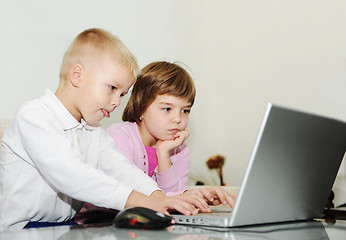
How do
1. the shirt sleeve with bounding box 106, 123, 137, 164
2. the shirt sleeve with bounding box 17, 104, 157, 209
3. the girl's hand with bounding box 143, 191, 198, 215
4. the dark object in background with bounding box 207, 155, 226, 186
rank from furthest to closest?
the dark object in background with bounding box 207, 155, 226, 186, the shirt sleeve with bounding box 106, 123, 137, 164, the shirt sleeve with bounding box 17, 104, 157, 209, the girl's hand with bounding box 143, 191, 198, 215

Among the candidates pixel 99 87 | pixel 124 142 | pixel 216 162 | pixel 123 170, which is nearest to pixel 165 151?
pixel 124 142

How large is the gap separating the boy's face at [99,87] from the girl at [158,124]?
33cm

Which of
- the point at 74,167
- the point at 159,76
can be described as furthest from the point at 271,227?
the point at 159,76

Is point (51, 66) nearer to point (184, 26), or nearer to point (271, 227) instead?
point (184, 26)

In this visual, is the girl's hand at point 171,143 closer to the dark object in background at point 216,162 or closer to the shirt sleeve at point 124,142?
the shirt sleeve at point 124,142

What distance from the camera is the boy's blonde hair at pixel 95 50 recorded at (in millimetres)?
1117

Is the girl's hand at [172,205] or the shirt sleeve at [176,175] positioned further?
the shirt sleeve at [176,175]

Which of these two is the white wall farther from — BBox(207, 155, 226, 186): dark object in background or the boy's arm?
the boy's arm

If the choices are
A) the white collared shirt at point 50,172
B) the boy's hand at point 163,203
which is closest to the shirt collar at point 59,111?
the white collared shirt at point 50,172

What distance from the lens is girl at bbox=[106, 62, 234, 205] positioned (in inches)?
56.3

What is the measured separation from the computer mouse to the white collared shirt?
8.8 inches

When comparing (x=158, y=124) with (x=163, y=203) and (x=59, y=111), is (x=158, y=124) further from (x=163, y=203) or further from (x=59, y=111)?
(x=163, y=203)

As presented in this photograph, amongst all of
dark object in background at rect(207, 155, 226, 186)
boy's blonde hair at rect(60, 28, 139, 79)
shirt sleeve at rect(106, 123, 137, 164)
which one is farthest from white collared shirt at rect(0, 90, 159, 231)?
dark object in background at rect(207, 155, 226, 186)

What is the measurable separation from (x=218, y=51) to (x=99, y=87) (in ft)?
5.48
